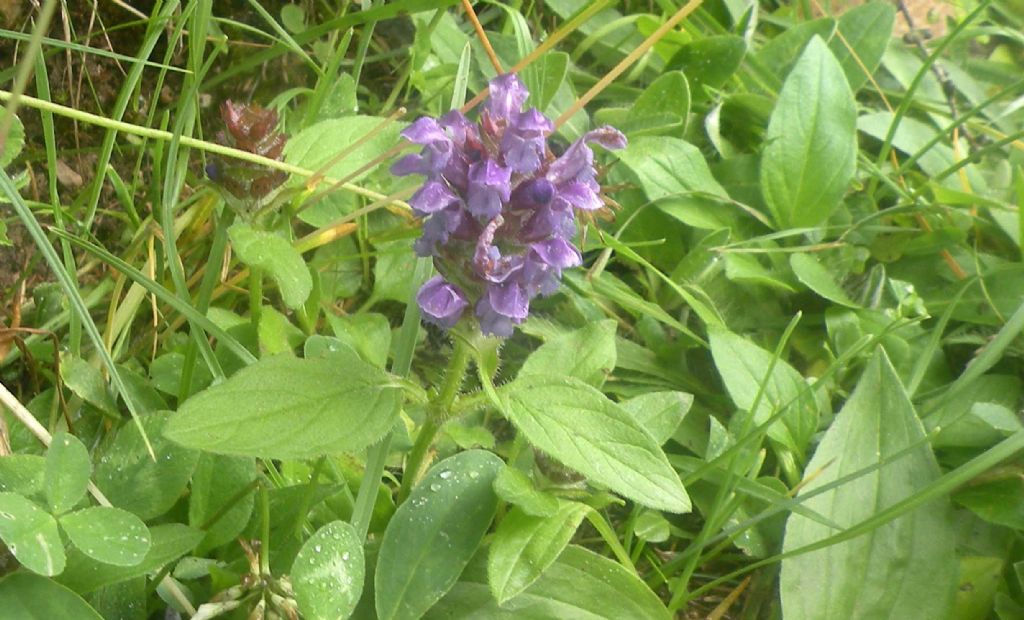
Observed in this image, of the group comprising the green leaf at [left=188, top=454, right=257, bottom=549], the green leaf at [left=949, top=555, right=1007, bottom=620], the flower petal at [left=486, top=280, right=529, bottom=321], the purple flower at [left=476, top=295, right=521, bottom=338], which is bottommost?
the green leaf at [left=949, top=555, right=1007, bottom=620]

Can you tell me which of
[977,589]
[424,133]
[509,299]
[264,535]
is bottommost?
[977,589]

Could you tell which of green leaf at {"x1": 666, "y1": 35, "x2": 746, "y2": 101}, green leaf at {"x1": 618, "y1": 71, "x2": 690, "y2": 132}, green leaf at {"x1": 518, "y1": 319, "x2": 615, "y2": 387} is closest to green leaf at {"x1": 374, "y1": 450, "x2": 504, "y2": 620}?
green leaf at {"x1": 518, "y1": 319, "x2": 615, "y2": 387}

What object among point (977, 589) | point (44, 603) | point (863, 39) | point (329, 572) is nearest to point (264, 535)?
point (329, 572)

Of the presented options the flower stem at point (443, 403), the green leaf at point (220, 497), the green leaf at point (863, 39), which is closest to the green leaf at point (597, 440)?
the flower stem at point (443, 403)

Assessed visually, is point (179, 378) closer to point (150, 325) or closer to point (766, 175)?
point (150, 325)

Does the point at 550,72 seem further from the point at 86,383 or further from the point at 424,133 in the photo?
the point at 86,383

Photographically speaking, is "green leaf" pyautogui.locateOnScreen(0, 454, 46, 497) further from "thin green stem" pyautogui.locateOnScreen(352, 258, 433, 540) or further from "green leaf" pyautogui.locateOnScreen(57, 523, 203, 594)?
"thin green stem" pyautogui.locateOnScreen(352, 258, 433, 540)
